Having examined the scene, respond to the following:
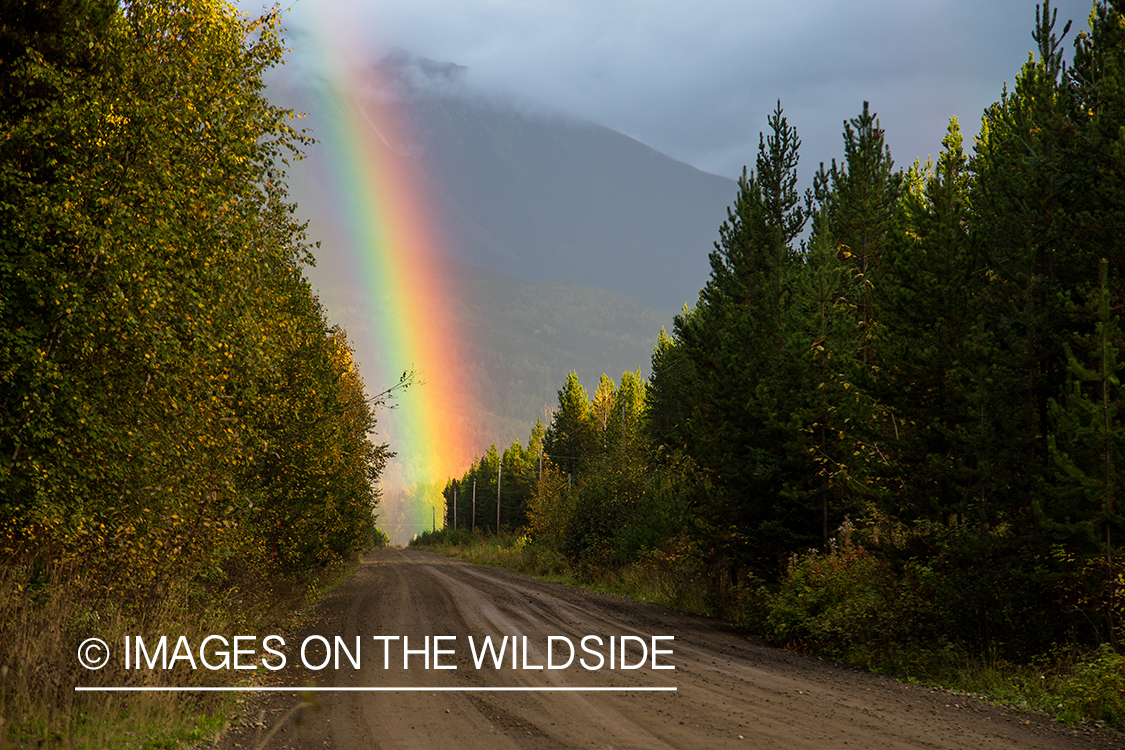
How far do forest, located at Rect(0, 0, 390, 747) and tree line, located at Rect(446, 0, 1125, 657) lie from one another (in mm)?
10967

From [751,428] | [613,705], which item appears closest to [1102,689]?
[613,705]

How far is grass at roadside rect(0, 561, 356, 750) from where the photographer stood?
721 centimetres

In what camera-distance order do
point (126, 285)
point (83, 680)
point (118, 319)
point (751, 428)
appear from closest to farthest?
point (83, 680), point (118, 319), point (126, 285), point (751, 428)

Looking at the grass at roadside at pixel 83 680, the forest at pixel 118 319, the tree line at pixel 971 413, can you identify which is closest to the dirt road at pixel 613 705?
the grass at roadside at pixel 83 680

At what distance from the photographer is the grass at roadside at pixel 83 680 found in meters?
7.21

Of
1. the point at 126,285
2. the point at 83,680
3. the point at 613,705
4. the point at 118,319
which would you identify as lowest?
the point at 613,705

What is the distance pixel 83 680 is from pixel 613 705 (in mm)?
5777

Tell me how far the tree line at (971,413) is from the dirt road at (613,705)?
2622mm

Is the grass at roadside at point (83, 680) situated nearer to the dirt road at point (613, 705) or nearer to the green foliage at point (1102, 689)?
the dirt road at point (613, 705)

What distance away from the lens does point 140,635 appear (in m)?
8.76

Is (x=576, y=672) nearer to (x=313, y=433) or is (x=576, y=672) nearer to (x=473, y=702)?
(x=473, y=702)

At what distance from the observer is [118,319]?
8.94 m

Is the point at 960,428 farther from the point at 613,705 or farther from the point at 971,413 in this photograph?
the point at 613,705

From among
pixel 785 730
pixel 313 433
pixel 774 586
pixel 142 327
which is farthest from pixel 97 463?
pixel 774 586
